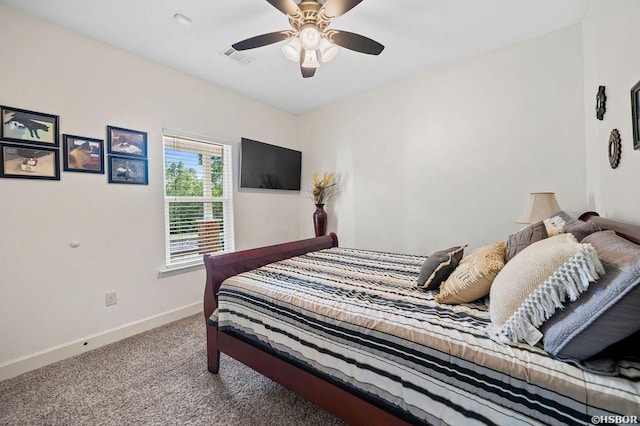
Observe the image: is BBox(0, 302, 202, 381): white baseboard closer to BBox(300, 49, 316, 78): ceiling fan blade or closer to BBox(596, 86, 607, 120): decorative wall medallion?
BBox(300, 49, 316, 78): ceiling fan blade

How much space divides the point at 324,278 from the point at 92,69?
272cm

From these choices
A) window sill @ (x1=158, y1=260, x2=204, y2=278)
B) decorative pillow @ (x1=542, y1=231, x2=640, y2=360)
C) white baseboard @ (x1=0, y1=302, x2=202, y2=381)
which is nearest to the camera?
decorative pillow @ (x1=542, y1=231, x2=640, y2=360)

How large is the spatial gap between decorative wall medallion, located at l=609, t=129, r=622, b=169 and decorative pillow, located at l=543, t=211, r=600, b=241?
1.66 ft

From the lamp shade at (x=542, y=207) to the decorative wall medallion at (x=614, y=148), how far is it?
507 mm

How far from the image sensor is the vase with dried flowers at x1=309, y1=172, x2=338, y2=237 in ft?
12.9

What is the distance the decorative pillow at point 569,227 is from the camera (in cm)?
127

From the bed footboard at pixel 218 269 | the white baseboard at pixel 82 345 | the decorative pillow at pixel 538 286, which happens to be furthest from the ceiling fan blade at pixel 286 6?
the white baseboard at pixel 82 345

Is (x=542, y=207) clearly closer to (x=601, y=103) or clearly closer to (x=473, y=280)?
(x=601, y=103)

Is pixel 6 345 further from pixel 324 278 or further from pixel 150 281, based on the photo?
pixel 324 278

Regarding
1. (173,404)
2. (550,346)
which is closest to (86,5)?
(173,404)

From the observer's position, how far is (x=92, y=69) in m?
2.34

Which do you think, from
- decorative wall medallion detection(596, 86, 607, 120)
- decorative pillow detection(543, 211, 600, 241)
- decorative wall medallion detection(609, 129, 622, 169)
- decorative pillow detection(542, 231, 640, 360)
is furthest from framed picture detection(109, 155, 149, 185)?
decorative wall medallion detection(596, 86, 607, 120)

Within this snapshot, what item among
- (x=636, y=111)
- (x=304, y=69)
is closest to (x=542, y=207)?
(x=636, y=111)

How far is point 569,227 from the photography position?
1.35m
